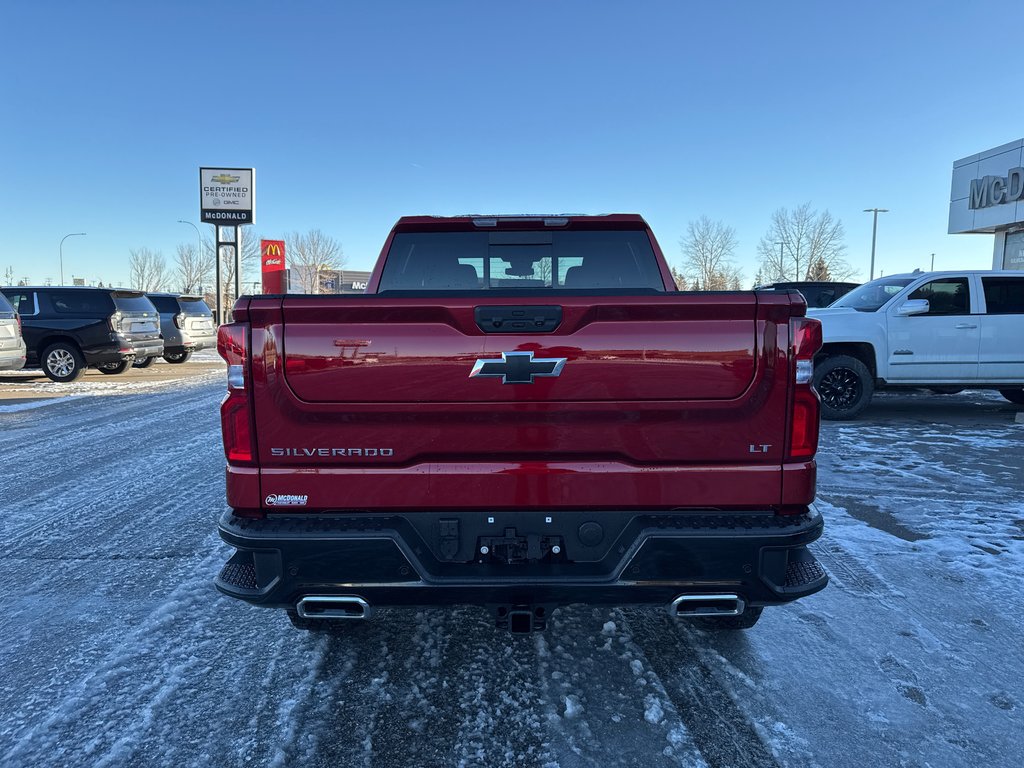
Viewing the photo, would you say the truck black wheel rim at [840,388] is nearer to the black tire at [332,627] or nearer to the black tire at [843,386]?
the black tire at [843,386]

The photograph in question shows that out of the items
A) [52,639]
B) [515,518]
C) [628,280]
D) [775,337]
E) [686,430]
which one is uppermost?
[628,280]

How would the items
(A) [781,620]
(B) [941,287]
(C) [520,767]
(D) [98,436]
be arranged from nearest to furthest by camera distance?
(C) [520,767] → (A) [781,620] → (D) [98,436] → (B) [941,287]

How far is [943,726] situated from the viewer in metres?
2.42

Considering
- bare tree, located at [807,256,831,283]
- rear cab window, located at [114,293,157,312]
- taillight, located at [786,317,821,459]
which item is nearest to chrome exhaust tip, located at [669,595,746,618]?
taillight, located at [786,317,821,459]

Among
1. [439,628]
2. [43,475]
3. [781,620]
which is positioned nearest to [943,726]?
[781,620]

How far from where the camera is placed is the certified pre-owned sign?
37.8 m

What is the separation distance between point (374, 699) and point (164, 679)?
91 centimetres

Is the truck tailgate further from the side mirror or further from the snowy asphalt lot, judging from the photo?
the side mirror

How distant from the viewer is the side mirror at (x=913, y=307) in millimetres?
8375

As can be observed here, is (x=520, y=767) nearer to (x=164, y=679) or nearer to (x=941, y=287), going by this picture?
(x=164, y=679)

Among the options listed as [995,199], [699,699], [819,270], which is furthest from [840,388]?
[819,270]

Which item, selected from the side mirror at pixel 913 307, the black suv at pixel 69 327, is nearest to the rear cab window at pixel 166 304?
the black suv at pixel 69 327

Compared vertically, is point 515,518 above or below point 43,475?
above

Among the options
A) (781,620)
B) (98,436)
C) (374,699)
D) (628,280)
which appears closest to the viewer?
(374,699)
